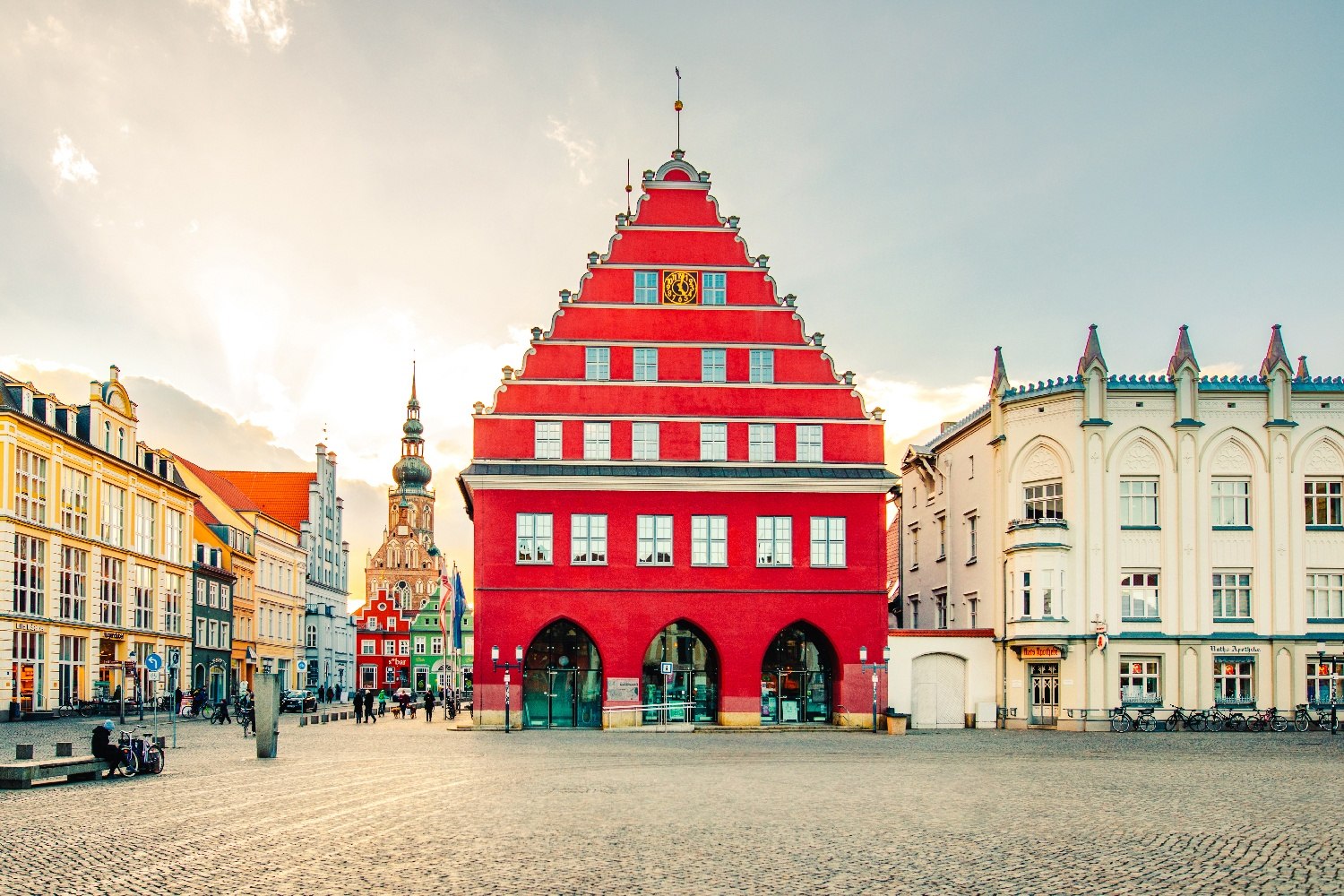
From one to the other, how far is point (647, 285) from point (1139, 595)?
21789mm

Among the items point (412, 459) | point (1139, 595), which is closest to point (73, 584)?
point (1139, 595)

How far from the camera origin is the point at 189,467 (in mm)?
89188

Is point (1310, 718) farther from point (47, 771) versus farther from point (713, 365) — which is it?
point (47, 771)

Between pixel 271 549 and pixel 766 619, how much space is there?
53.0 metres

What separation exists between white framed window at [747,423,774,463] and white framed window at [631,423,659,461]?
3545 millimetres

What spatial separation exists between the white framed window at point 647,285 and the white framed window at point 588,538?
8573 mm

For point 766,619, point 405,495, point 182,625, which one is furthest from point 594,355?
point 405,495

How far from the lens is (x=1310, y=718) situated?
5116 cm

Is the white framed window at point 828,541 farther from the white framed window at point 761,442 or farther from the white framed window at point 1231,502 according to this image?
the white framed window at point 1231,502

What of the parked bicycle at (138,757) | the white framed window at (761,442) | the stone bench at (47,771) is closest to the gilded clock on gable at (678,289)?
the white framed window at (761,442)

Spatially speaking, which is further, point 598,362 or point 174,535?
point 174,535

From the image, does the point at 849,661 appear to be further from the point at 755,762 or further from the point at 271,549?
the point at 271,549

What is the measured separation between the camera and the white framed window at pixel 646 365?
2119 inches

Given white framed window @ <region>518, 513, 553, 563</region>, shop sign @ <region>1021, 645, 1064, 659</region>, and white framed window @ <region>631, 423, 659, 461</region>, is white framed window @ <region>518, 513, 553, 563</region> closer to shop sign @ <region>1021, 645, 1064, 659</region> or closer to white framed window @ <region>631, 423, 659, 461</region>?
white framed window @ <region>631, 423, 659, 461</region>
